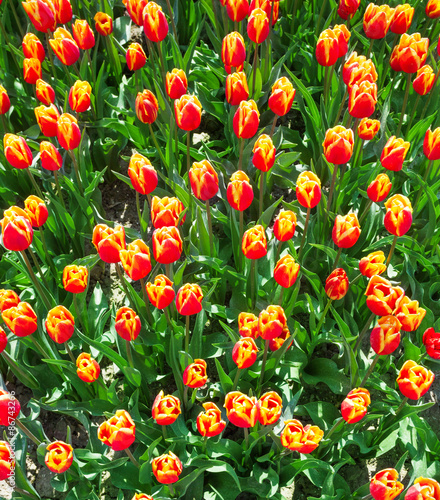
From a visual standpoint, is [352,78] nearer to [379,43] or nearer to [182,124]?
[182,124]

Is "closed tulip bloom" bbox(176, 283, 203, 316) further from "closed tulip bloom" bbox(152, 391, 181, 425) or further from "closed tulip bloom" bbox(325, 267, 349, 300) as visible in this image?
"closed tulip bloom" bbox(325, 267, 349, 300)

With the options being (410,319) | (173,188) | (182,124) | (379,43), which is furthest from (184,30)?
A: (410,319)

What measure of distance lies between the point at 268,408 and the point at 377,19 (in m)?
1.97

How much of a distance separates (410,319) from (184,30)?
2.73 meters

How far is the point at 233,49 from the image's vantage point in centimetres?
265

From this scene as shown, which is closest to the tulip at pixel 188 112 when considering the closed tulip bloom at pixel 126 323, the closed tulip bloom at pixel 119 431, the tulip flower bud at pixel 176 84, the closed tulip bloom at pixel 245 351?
the tulip flower bud at pixel 176 84

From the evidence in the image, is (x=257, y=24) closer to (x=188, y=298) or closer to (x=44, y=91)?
(x=44, y=91)

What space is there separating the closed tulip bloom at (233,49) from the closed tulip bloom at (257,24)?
110mm

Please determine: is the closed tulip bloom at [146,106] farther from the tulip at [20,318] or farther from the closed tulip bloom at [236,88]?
the tulip at [20,318]

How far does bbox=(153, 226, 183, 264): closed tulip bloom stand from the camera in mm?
1997

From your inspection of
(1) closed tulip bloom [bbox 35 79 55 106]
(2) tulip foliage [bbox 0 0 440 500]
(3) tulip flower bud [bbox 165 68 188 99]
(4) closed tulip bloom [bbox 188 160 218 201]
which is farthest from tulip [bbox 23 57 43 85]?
(4) closed tulip bloom [bbox 188 160 218 201]

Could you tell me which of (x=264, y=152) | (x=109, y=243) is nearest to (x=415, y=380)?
(x=264, y=152)

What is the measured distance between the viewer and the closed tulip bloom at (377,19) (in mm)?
2770

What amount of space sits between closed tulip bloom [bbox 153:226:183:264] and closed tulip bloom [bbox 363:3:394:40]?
158cm
